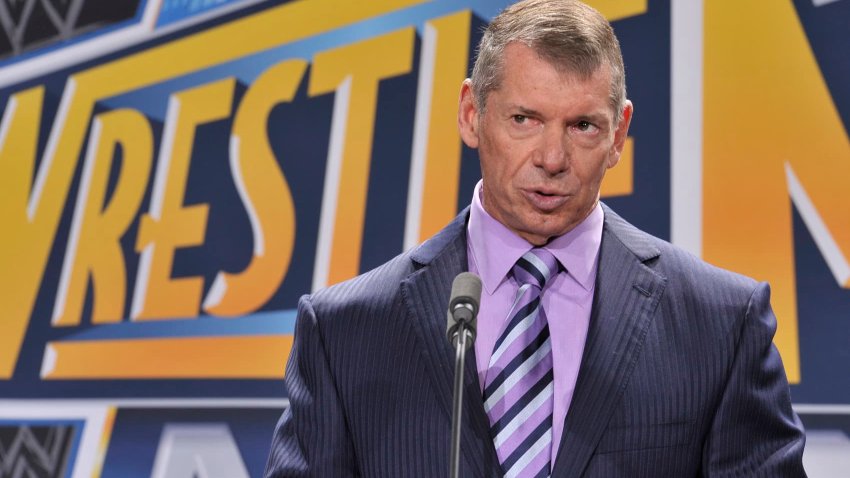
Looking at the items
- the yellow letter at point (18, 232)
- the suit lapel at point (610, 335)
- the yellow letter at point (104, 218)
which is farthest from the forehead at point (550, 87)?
the yellow letter at point (18, 232)

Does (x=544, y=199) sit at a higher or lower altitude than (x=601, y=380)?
higher

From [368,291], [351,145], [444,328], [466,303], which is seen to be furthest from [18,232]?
[466,303]

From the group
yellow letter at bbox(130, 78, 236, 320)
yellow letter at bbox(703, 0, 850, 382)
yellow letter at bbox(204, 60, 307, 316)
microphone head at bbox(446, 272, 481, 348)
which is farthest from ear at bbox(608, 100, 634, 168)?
yellow letter at bbox(130, 78, 236, 320)

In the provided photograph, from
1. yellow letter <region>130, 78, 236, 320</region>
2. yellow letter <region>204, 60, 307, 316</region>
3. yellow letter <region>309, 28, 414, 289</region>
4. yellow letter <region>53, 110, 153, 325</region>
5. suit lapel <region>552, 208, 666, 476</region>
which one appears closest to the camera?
suit lapel <region>552, 208, 666, 476</region>

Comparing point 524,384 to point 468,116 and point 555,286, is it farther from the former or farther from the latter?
point 468,116

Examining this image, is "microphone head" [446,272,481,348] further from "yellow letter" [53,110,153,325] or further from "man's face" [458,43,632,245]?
"yellow letter" [53,110,153,325]

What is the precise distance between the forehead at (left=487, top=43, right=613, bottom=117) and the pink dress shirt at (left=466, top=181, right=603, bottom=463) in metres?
0.19

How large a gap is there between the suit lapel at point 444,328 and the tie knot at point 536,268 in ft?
0.30

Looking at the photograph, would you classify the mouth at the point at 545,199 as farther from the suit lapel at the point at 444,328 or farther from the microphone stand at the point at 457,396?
the microphone stand at the point at 457,396

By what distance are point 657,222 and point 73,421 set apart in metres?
1.96

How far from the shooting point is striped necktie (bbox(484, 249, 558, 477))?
4.22 feet

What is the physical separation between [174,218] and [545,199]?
6.42ft

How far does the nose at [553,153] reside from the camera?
1319 millimetres

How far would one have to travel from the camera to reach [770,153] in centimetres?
204
